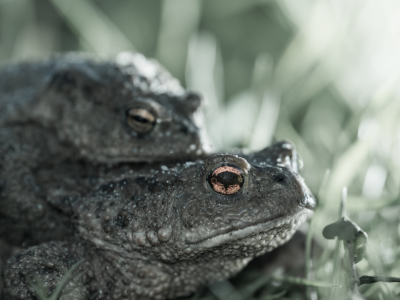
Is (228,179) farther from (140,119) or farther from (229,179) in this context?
(140,119)

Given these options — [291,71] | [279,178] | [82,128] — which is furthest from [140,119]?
[291,71]

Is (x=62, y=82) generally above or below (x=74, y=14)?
below

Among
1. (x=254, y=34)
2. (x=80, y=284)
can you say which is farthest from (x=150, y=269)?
(x=254, y=34)

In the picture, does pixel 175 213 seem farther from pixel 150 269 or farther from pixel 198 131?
pixel 198 131

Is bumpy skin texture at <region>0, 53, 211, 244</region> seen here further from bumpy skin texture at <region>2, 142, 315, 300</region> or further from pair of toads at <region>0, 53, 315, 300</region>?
bumpy skin texture at <region>2, 142, 315, 300</region>

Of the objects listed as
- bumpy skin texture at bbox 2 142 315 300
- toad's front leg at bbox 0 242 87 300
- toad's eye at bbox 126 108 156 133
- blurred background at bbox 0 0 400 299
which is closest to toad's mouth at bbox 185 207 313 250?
bumpy skin texture at bbox 2 142 315 300

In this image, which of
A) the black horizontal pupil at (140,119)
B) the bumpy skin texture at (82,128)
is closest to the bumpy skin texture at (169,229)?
the bumpy skin texture at (82,128)
